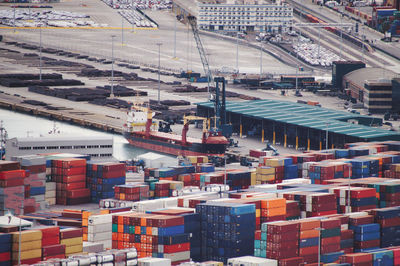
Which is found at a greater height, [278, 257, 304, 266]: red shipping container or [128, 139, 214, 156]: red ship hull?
[278, 257, 304, 266]: red shipping container

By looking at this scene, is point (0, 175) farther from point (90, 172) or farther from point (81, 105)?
point (81, 105)

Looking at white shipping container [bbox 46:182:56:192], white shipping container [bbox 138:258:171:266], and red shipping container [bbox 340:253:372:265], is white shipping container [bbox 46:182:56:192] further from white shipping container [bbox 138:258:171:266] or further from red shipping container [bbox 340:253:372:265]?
red shipping container [bbox 340:253:372:265]

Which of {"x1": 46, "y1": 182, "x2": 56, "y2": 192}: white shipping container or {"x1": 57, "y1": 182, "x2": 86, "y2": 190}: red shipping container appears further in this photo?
{"x1": 46, "y1": 182, "x2": 56, "y2": 192}: white shipping container

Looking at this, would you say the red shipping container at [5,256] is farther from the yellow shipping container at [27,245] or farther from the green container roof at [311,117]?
the green container roof at [311,117]

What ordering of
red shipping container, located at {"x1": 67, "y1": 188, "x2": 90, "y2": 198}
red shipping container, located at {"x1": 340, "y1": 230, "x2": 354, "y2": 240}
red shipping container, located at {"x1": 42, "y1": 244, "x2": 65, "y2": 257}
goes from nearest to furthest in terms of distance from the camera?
red shipping container, located at {"x1": 42, "y1": 244, "x2": 65, "y2": 257} < red shipping container, located at {"x1": 340, "y1": 230, "x2": 354, "y2": 240} < red shipping container, located at {"x1": 67, "y1": 188, "x2": 90, "y2": 198}

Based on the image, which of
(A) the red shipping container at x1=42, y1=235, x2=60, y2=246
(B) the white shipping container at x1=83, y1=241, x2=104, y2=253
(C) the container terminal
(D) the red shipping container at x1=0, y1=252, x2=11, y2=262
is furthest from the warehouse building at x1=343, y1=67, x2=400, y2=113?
(D) the red shipping container at x1=0, y1=252, x2=11, y2=262

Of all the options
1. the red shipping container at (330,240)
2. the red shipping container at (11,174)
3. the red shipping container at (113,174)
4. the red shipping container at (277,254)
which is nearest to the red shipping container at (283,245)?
the red shipping container at (277,254)
